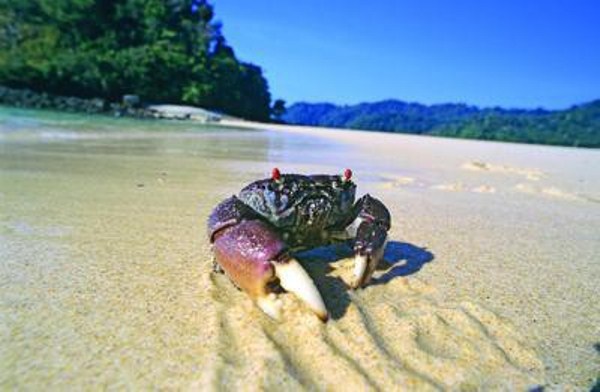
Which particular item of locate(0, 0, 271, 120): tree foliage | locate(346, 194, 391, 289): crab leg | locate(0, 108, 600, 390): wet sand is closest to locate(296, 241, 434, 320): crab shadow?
locate(0, 108, 600, 390): wet sand

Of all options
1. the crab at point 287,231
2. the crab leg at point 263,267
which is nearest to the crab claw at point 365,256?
the crab at point 287,231

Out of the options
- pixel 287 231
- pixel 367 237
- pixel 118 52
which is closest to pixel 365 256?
pixel 367 237

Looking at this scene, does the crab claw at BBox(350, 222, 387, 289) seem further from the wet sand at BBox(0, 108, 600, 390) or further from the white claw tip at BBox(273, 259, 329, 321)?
the white claw tip at BBox(273, 259, 329, 321)

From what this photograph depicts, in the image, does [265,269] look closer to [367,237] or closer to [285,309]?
[285,309]

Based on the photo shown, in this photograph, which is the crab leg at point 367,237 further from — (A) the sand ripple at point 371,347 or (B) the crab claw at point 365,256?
(A) the sand ripple at point 371,347

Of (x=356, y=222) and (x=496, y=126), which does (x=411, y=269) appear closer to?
(x=356, y=222)

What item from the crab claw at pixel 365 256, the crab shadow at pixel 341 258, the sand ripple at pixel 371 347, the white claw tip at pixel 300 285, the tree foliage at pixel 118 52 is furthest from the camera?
the tree foliage at pixel 118 52
